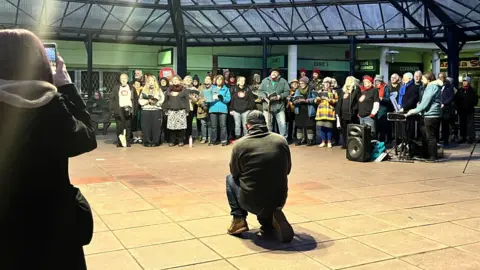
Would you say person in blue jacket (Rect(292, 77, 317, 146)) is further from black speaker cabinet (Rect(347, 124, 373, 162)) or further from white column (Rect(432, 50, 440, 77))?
white column (Rect(432, 50, 440, 77))

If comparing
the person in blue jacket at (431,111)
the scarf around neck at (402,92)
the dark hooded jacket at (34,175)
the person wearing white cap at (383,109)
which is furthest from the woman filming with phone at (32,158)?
the person wearing white cap at (383,109)

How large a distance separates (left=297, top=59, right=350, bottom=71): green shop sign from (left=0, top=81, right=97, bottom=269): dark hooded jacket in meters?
24.0

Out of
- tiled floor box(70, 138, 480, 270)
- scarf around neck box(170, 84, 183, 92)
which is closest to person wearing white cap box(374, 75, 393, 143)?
tiled floor box(70, 138, 480, 270)

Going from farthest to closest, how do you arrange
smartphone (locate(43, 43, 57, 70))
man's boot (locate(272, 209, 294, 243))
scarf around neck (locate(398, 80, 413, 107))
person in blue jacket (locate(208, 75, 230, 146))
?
person in blue jacket (locate(208, 75, 230, 146))
scarf around neck (locate(398, 80, 413, 107))
man's boot (locate(272, 209, 294, 243))
smartphone (locate(43, 43, 57, 70))

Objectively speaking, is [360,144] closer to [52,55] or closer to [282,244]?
[282,244]

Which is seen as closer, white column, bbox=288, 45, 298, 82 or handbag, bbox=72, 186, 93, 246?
handbag, bbox=72, 186, 93, 246

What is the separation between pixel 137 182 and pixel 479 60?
80.9 ft

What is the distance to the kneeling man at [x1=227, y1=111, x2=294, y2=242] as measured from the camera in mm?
4707

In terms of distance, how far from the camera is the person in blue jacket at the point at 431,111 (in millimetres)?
9836

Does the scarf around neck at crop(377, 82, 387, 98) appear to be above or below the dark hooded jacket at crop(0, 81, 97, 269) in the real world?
above

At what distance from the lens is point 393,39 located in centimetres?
1652


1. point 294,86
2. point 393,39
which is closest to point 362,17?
point 393,39

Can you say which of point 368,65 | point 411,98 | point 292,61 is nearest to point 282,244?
point 411,98

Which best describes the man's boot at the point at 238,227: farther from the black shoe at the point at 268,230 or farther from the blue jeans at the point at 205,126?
the blue jeans at the point at 205,126
